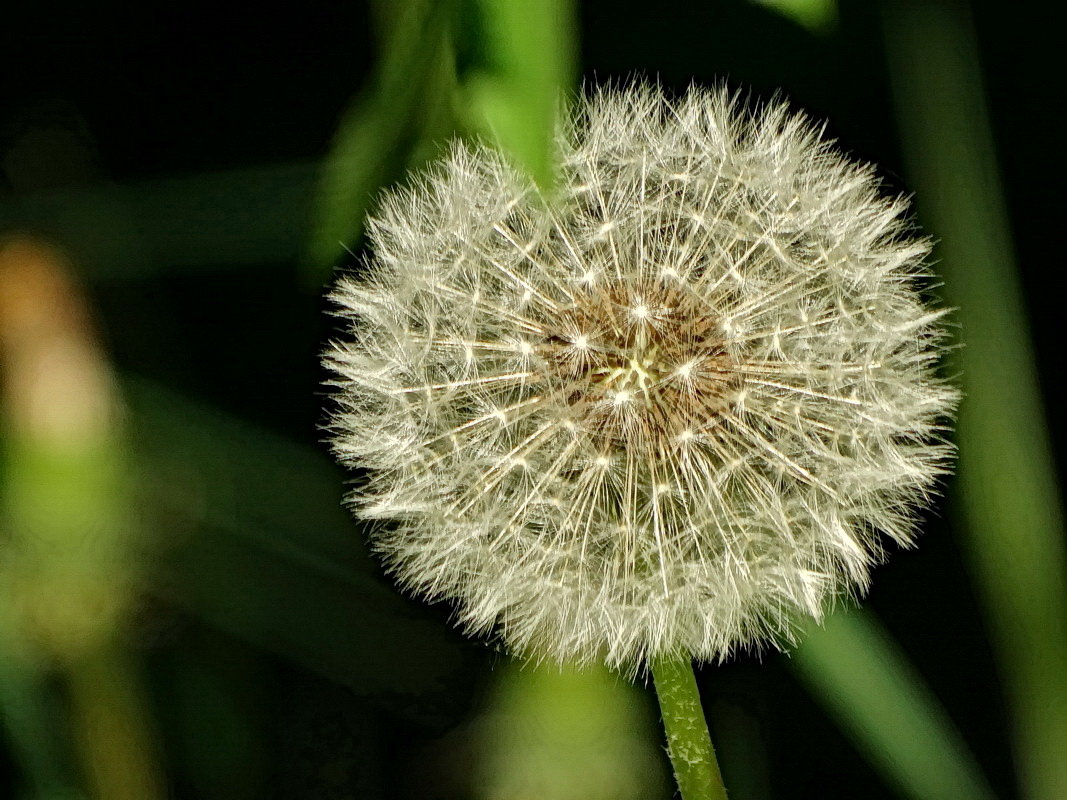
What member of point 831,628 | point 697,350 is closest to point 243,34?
point 697,350

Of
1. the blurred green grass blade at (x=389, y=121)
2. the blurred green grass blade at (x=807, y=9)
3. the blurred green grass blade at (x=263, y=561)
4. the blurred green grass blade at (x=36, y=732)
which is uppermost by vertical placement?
the blurred green grass blade at (x=389, y=121)

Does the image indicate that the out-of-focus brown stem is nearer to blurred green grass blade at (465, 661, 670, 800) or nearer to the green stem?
blurred green grass blade at (465, 661, 670, 800)

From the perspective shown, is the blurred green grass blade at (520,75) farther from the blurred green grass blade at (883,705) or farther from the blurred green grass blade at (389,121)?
the blurred green grass blade at (883,705)

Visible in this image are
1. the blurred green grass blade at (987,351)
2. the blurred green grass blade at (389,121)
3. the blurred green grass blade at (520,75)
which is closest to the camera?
the blurred green grass blade at (520,75)

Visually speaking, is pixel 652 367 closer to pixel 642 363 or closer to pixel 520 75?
pixel 642 363

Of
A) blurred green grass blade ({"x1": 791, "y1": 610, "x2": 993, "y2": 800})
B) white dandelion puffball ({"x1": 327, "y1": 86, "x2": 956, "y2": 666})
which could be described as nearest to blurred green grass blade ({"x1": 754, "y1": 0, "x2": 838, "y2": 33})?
white dandelion puffball ({"x1": 327, "y1": 86, "x2": 956, "y2": 666})

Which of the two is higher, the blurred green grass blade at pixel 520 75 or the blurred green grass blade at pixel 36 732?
the blurred green grass blade at pixel 520 75

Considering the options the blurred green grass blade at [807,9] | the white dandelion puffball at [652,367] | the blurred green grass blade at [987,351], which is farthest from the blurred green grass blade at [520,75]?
the blurred green grass blade at [987,351]

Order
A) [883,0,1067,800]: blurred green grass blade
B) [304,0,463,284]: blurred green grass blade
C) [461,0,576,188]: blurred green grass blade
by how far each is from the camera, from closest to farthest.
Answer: [461,0,576,188]: blurred green grass blade
[304,0,463,284]: blurred green grass blade
[883,0,1067,800]: blurred green grass blade
